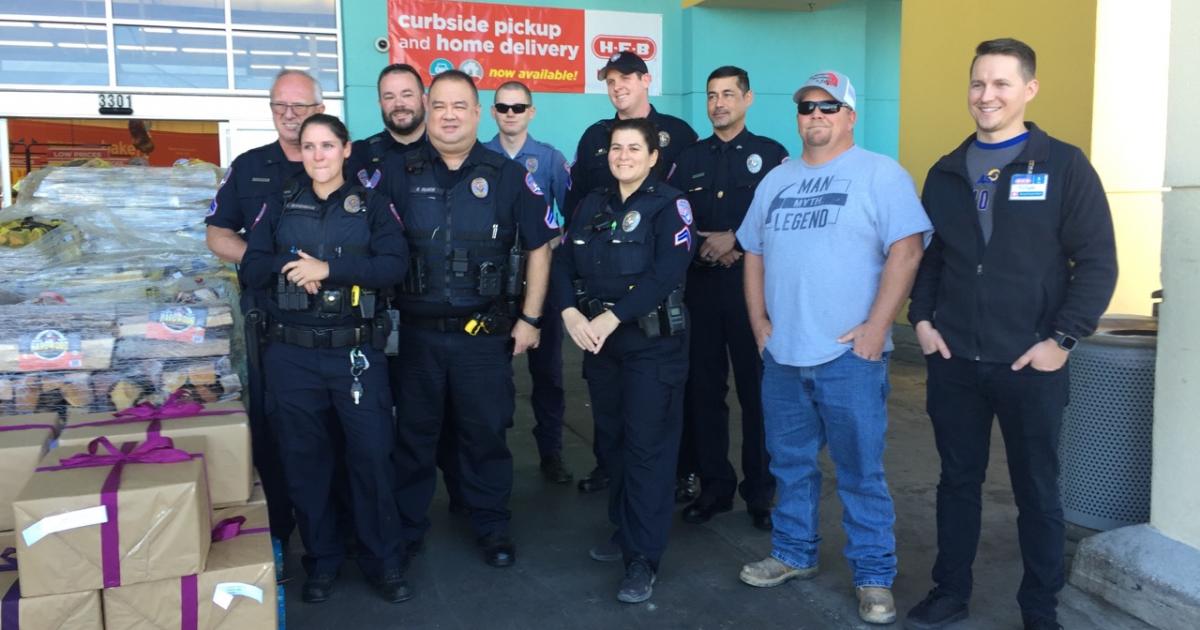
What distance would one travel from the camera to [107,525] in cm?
253

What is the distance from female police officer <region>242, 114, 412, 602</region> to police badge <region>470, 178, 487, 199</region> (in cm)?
32

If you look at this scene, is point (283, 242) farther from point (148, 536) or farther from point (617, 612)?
point (617, 612)

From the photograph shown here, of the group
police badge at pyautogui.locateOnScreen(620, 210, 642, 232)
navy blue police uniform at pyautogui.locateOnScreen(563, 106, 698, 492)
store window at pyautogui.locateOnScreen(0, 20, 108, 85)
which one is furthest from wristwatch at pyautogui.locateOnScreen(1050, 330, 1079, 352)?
store window at pyautogui.locateOnScreen(0, 20, 108, 85)

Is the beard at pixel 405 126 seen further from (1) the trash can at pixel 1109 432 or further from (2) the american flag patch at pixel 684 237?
(1) the trash can at pixel 1109 432

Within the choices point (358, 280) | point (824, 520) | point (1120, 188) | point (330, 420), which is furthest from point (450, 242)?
point (1120, 188)

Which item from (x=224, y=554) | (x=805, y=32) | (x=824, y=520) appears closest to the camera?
(x=224, y=554)

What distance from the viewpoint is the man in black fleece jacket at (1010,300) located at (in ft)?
8.96

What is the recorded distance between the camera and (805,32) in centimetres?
1024

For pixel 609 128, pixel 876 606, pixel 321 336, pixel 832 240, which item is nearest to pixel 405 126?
pixel 609 128

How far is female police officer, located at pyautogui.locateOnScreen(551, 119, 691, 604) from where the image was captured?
133 inches

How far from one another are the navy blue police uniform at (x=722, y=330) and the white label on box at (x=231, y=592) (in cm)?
207

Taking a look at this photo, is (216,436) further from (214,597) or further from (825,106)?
(825,106)

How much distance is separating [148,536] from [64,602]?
275mm

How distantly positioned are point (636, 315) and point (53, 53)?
7.68 meters
